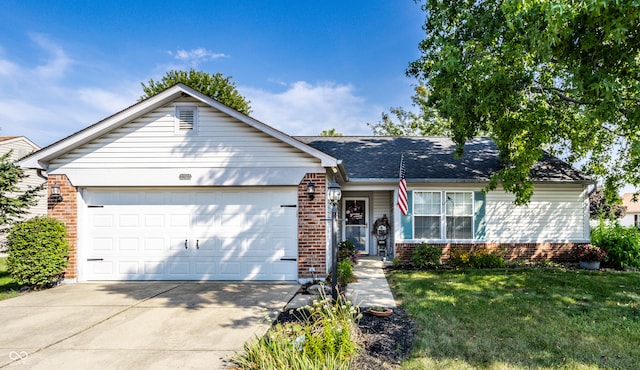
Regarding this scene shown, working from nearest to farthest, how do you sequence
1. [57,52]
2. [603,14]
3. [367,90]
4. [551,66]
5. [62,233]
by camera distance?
[603,14] → [62,233] → [551,66] → [57,52] → [367,90]

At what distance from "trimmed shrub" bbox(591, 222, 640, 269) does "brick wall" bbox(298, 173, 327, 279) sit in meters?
9.62

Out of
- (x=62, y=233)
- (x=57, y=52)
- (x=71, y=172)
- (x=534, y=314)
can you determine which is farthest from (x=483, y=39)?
(x=57, y=52)

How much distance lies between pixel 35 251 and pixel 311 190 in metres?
6.24

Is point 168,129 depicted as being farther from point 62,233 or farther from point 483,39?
point 483,39

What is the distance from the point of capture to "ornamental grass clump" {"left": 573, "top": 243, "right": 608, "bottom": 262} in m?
10.4

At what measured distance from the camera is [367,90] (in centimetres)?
1983

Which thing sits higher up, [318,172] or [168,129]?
[168,129]

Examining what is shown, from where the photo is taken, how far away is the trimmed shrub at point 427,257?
10180mm

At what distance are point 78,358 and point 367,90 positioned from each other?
18477 millimetres

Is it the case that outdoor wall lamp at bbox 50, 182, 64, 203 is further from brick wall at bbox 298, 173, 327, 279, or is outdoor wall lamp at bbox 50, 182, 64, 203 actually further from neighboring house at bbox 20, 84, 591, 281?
brick wall at bbox 298, 173, 327, 279

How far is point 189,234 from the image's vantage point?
8.21 meters

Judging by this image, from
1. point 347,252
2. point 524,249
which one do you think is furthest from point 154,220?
point 524,249

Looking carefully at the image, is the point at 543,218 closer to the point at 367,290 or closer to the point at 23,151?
the point at 367,290

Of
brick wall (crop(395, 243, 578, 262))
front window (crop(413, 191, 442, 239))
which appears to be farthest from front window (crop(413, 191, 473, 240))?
brick wall (crop(395, 243, 578, 262))
